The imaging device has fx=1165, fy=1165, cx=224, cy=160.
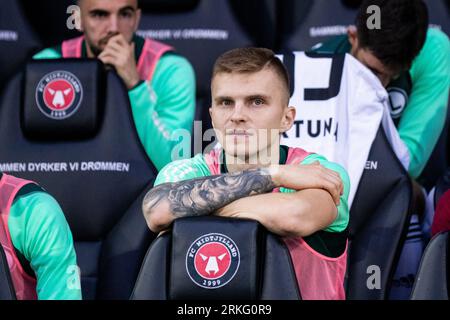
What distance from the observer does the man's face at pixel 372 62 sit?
3.80 m

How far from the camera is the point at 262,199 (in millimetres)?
2670

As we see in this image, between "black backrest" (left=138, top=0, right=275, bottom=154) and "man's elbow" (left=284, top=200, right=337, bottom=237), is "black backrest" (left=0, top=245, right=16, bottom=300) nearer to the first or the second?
"man's elbow" (left=284, top=200, right=337, bottom=237)

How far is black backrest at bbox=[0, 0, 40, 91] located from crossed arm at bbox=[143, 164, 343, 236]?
1.76 m

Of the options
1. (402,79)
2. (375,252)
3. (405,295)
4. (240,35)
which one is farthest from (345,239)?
(240,35)

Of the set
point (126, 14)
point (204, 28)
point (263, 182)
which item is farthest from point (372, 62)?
point (263, 182)

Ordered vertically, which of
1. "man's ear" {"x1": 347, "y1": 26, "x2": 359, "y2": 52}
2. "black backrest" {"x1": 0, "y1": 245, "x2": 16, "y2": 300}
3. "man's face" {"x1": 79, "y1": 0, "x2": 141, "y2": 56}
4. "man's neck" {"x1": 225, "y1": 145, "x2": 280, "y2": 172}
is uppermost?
"man's face" {"x1": 79, "y1": 0, "x2": 141, "y2": 56}

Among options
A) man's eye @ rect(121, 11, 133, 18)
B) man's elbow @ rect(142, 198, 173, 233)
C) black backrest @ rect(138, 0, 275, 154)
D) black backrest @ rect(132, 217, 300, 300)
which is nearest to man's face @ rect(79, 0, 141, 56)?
man's eye @ rect(121, 11, 133, 18)

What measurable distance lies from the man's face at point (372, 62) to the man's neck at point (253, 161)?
1019 millimetres

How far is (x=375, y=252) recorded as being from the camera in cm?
335

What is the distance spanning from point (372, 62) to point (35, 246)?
1.35m

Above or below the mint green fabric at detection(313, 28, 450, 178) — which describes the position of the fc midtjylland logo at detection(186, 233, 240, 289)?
below

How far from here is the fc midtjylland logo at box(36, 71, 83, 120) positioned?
341cm

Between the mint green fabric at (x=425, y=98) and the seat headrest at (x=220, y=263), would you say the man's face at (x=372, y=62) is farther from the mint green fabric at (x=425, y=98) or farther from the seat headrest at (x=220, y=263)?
the seat headrest at (x=220, y=263)
